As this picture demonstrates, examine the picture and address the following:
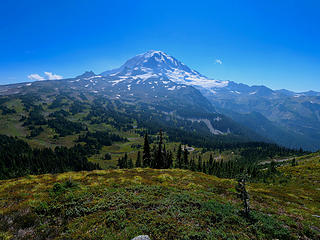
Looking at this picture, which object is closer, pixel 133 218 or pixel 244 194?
pixel 133 218

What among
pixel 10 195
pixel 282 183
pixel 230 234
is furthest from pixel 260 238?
pixel 282 183

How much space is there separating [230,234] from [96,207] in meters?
13.4

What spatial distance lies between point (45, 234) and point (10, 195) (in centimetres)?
1231

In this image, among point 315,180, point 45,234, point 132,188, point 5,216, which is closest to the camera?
point 45,234

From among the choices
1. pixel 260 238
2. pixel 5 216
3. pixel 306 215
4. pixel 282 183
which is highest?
pixel 5 216

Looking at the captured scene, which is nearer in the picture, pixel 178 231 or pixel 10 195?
pixel 178 231

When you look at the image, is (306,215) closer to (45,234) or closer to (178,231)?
(178,231)

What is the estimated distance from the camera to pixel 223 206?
58.6ft

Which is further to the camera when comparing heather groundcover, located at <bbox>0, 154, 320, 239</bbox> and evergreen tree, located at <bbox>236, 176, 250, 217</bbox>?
evergreen tree, located at <bbox>236, 176, 250, 217</bbox>

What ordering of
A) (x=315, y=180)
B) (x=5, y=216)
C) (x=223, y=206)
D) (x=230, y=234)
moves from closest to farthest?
(x=230, y=234) < (x=5, y=216) < (x=223, y=206) < (x=315, y=180)

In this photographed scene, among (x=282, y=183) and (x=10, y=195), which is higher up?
(x=10, y=195)

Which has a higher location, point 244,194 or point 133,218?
point 244,194

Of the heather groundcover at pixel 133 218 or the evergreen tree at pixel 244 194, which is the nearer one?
the heather groundcover at pixel 133 218

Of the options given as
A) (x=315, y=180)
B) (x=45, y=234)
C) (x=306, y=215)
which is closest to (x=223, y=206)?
(x=306, y=215)
